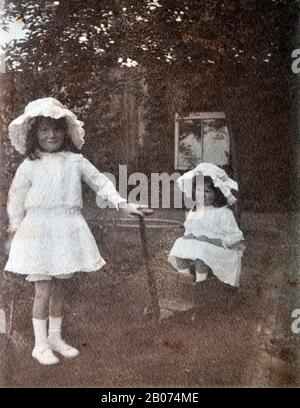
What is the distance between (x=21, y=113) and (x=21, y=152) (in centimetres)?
14

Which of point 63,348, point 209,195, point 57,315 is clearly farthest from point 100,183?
point 63,348

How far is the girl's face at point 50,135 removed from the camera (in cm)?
221

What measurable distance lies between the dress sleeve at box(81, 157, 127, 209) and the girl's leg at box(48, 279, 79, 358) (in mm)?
337

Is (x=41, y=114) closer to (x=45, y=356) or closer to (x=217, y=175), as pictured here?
(x=217, y=175)

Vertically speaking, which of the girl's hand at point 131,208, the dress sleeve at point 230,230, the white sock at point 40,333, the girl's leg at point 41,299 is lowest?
the white sock at point 40,333

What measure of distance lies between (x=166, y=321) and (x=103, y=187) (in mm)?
533

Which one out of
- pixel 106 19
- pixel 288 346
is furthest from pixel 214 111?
pixel 288 346

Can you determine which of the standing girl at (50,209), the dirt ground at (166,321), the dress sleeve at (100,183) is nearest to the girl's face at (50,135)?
the standing girl at (50,209)

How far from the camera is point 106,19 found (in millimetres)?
2271

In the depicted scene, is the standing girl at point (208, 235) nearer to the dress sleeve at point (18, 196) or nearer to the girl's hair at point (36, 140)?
the girl's hair at point (36, 140)

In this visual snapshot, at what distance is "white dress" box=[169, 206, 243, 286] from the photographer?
89.4 inches

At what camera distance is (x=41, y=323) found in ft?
7.36

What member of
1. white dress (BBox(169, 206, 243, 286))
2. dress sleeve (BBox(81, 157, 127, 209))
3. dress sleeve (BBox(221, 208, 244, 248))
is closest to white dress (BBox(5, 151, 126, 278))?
dress sleeve (BBox(81, 157, 127, 209))
